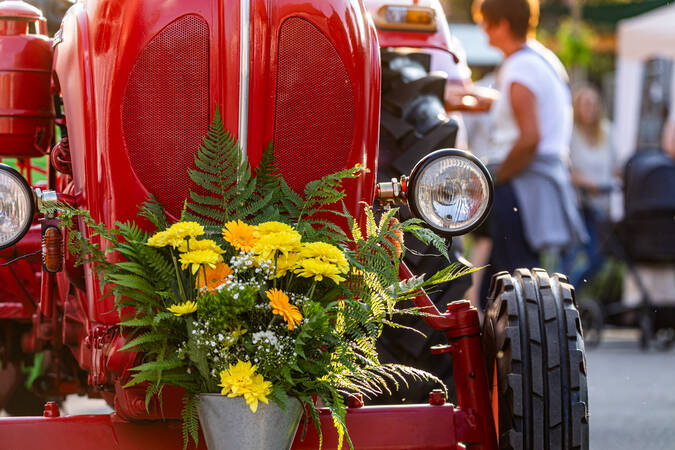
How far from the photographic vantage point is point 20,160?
3.59 m

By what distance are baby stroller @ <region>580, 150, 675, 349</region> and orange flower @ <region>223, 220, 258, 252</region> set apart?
6455 millimetres

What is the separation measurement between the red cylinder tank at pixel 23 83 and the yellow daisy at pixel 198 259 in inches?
46.3

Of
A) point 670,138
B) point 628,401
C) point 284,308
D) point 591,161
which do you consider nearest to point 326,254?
point 284,308

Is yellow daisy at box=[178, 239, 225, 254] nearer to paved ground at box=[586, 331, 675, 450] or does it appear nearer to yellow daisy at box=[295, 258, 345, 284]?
yellow daisy at box=[295, 258, 345, 284]

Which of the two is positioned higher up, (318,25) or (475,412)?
(318,25)

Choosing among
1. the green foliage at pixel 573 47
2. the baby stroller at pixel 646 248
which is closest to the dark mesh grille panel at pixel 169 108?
the baby stroller at pixel 646 248

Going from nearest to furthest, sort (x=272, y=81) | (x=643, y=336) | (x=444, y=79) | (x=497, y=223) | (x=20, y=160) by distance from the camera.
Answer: (x=272, y=81), (x=20, y=160), (x=444, y=79), (x=497, y=223), (x=643, y=336)

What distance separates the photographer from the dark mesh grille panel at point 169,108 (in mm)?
2680

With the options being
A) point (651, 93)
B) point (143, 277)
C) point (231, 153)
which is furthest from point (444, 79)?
point (651, 93)

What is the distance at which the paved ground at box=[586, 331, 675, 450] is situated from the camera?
196 inches

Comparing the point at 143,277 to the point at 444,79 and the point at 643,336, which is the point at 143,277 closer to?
the point at 444,79

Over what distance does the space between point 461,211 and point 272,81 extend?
21.4 inches

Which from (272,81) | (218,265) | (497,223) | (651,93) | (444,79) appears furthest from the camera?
(651,93)

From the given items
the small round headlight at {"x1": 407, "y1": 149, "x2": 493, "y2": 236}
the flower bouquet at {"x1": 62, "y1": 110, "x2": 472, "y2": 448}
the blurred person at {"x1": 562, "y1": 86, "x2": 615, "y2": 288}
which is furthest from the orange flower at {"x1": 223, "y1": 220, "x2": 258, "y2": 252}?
the blurred person at {"x1": 562, "y1": 86, "x2": 615, "y2": 288}
